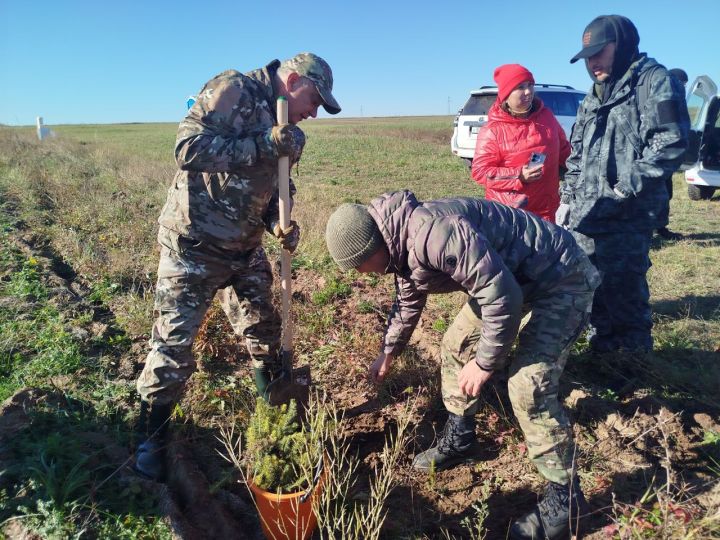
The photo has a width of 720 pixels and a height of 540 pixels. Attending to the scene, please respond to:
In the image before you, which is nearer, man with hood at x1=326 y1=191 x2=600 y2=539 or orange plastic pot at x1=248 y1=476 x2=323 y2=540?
man with hood at x1=326 y1=191 x2=600 y2=539

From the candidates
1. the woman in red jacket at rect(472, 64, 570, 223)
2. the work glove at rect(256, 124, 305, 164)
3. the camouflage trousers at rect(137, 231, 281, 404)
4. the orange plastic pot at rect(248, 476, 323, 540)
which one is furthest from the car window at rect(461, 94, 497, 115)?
the orange plastic pot at rect(248, 476, 323, 540)

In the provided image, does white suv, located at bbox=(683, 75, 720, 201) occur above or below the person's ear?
above

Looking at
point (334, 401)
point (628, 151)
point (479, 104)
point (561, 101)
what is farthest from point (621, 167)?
point (561, 101)

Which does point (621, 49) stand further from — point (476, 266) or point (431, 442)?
point (431, 442)

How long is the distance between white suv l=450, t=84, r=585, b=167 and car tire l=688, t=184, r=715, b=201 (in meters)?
2.86

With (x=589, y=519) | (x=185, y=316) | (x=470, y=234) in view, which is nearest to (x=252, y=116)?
(x=185, y=316)

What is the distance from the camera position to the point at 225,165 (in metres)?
2.36

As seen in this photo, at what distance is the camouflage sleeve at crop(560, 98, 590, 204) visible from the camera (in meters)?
3.68

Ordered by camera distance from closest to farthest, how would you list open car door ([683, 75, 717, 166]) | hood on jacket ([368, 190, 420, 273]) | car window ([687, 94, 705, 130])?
hood on jacket ([368, 190, 420, 273]) < open car door ([683, 75, 717, 166]) < car window ([687, 94, 705, 130])

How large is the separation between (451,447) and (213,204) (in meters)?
1.90

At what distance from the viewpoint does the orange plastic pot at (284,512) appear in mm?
2031

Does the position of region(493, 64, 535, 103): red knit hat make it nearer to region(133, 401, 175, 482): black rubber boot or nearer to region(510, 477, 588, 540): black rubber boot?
region(510, 477, 588, 540): black rubber boot

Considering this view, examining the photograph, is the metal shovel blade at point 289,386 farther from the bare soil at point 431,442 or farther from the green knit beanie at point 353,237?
the green knit beanie at point 353,237

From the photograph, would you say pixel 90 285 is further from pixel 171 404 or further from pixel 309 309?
pixel 171 404
